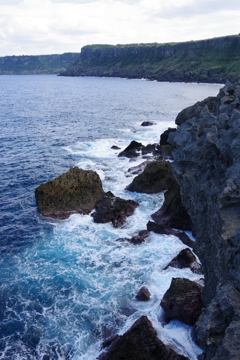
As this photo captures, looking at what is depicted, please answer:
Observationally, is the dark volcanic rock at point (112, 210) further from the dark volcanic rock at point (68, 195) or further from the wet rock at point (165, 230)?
the wet rock at point (165, 230)

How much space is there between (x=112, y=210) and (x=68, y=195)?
4908mm

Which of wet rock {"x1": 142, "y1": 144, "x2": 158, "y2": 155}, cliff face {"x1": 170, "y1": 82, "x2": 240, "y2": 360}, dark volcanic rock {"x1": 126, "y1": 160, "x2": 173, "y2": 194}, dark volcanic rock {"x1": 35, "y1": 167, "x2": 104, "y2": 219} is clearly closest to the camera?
cliff face {"x1": 170, "y1": 82, "x2": 240, "y2": 360}

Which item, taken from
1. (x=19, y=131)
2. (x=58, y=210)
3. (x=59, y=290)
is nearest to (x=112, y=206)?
(x=58, y=210)

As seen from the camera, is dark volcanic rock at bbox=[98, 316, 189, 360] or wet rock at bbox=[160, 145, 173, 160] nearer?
dark volcanic rock at bbox=[98, 316, 189, 360]

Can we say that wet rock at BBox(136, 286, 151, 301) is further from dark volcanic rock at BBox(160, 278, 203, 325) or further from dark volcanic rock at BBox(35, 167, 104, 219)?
dark volcanic rock at BBox(35, 167, 104, 219)

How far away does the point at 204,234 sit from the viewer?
15.0m

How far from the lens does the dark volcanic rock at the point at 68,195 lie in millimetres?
28066

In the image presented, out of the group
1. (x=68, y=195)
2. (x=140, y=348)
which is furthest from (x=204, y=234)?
(x=68, y=195)

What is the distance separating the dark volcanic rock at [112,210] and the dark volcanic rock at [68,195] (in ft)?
4.87

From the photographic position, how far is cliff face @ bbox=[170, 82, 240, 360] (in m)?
8.99

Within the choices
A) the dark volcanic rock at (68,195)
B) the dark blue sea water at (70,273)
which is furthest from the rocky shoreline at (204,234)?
the dark volcanic rock at (68,195)

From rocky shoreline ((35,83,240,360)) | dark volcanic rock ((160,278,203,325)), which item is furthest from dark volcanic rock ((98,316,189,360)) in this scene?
dark volcanic rock ((160,278,203,325))

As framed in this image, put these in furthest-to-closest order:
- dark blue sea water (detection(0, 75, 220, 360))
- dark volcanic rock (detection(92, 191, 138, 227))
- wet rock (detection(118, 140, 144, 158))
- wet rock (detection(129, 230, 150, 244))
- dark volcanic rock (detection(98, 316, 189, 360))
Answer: wet rock (detection(118, 140, 144, 158)), dark volcanic rock (detection(92, 191, 138, 227)), wet rock (detection(129, 230, 150, 244)), dark blue sea water (detection(0, 75, 220, 360)), dark volcanic rock (detection(98, 316, 189, 360))

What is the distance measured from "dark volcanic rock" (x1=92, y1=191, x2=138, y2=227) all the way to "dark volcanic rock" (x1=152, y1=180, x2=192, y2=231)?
2.73m
